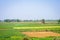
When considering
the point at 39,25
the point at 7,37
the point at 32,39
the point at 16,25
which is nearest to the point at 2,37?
the point at 7,37

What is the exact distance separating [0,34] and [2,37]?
0.26 metres

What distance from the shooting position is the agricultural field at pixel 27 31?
505 cm

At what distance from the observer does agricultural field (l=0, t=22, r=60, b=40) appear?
16.6ft

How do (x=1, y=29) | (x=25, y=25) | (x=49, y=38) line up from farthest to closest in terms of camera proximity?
(x=25, y=25)
(x=1, y=29)
(x=49, y=38)

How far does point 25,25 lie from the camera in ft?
24.4

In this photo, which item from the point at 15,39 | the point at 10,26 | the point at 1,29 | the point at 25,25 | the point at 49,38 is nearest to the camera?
the point at 15,39

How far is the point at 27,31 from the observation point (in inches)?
239

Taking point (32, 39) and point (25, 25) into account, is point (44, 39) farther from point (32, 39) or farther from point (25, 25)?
point (25, 25)

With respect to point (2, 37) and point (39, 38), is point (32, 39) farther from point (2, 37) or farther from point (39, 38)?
point (2, 37)

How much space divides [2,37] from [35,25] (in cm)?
303

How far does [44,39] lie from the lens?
4941 millimetres

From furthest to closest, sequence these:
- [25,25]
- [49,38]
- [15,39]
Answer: [25,25], [49,38], [15,39]

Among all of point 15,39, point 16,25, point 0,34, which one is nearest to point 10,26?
point 16,25

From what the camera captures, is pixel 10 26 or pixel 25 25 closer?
pixel 10 26
